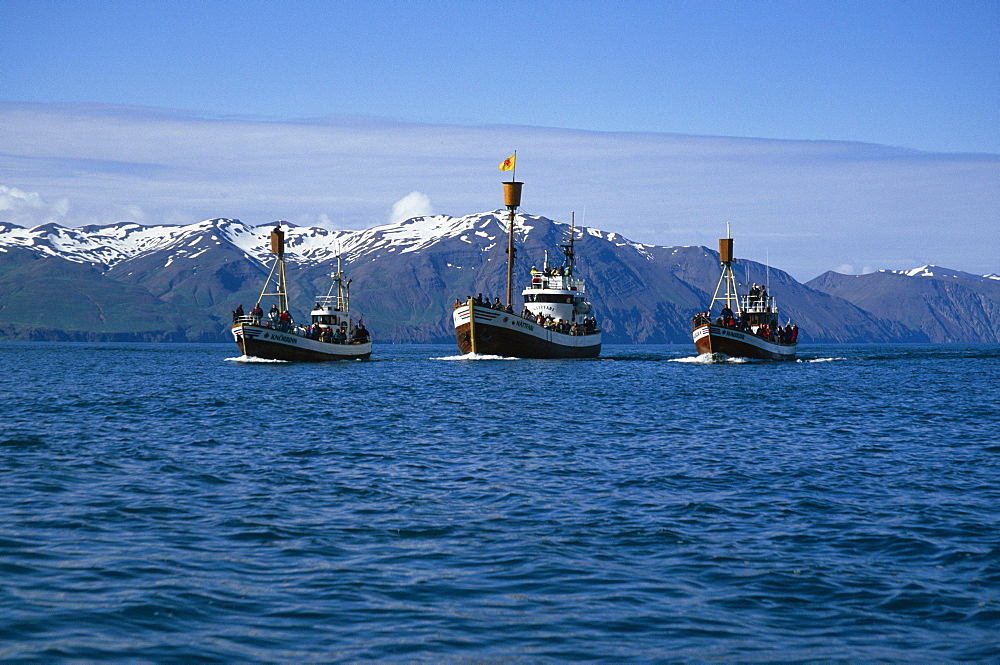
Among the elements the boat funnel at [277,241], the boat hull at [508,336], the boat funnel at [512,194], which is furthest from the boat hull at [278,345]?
the boat funnel at [512,194]

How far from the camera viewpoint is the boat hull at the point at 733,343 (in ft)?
326

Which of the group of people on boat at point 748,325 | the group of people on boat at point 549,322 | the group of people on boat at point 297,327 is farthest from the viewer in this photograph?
the group of people on boat at point 748,325

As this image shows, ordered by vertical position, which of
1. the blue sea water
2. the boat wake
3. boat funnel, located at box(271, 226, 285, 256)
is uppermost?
boat funnel, located at box(271, 226, 285, 256)

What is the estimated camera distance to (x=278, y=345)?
96.5 metres

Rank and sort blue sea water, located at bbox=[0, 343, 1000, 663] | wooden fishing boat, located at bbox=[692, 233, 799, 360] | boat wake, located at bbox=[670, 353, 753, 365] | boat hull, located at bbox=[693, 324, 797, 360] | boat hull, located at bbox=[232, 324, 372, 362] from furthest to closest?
Result: boat wake, located at bbox=[670, 353, 753, 365], wooden fishing boat, located at bbox=[692, 233, 799, 360], boat hull, located at bbox=[693, 324, 797, 360], boat hull, located at bbox=[232, 324, 372, 362], blue sea water, located at bbox=[0, 343, 1000, 663]

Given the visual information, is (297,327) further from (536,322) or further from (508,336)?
(536,322)

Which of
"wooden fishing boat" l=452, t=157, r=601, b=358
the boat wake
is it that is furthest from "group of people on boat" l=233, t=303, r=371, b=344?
the boat wake

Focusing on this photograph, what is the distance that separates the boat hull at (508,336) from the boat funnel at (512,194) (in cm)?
1688

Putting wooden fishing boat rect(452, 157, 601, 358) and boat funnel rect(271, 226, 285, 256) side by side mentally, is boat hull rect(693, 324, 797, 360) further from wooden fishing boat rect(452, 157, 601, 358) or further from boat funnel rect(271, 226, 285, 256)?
boat funnel rect(271, 226, 285, 256)

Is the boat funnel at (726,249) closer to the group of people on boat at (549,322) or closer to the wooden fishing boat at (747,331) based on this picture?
the wooden fishing boat at (747,331)

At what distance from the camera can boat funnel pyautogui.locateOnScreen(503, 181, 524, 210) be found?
380 feet

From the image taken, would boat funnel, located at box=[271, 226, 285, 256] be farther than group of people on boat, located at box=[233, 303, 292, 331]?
Yes

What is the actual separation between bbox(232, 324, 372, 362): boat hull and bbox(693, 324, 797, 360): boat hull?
132 feet

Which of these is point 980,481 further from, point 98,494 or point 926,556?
point 98,494
